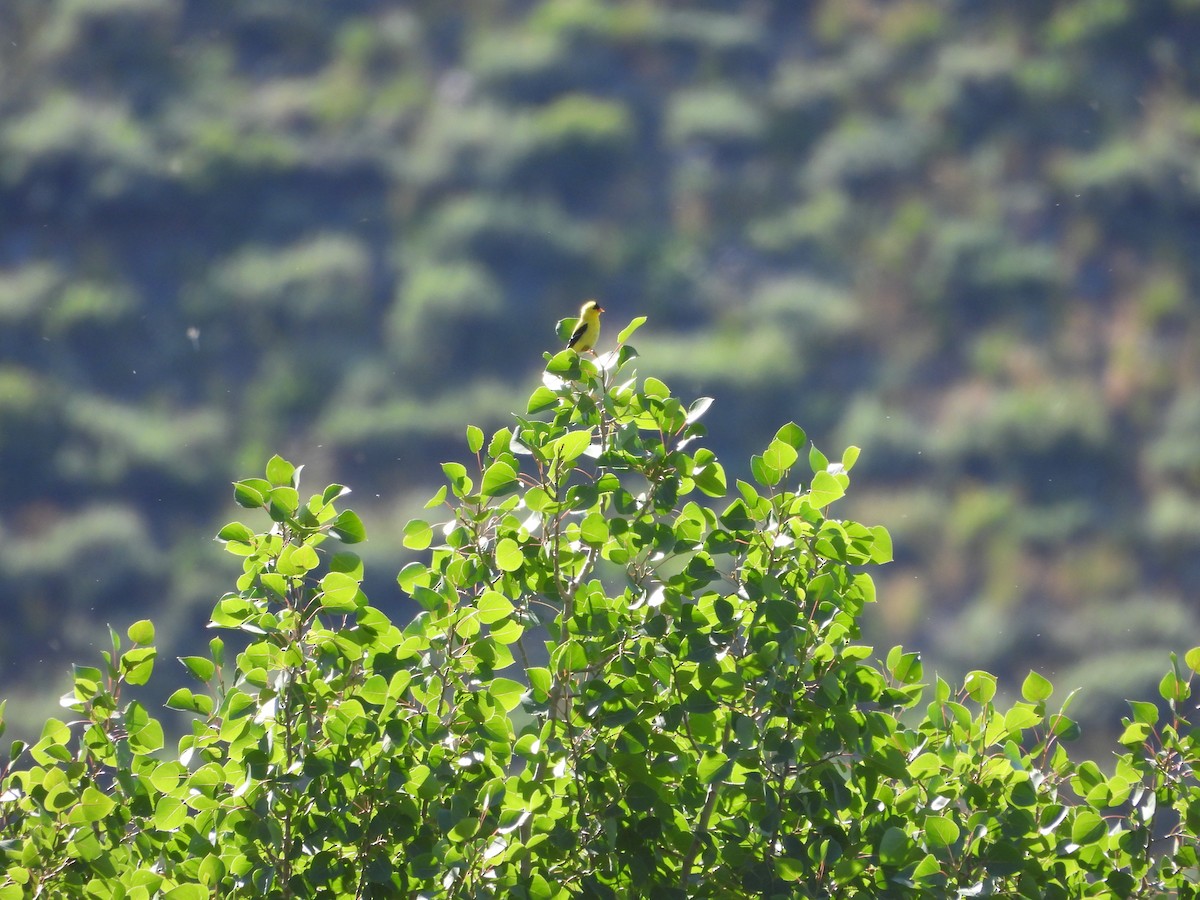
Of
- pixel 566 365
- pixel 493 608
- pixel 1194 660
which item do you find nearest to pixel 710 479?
pixel 566 365

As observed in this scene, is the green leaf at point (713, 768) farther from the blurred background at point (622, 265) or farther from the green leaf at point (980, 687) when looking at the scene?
the blurred background at point (622, 265)

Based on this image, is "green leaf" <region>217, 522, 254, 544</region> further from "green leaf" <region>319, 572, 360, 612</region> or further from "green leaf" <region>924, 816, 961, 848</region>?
"green leaf" <region>924, 816, 961, 848</region>

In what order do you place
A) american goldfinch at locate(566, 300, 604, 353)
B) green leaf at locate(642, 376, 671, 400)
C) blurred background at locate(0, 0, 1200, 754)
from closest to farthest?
green leaf at locate(642, 376, 671, 400) → american goldfinch at locate(566, 300, 604, 353) → blurred background at locate(0, 0, 1200, 754)

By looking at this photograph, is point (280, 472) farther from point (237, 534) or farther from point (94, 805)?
point (94, 805)

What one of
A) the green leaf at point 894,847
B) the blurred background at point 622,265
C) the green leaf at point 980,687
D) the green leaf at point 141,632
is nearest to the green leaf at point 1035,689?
the green leaf at point 980,687

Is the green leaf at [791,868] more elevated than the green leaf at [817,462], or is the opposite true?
the green leaf at [817,462]

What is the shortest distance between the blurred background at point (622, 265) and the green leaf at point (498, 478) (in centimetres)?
2335

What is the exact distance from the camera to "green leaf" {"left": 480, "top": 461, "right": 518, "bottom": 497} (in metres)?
2.74

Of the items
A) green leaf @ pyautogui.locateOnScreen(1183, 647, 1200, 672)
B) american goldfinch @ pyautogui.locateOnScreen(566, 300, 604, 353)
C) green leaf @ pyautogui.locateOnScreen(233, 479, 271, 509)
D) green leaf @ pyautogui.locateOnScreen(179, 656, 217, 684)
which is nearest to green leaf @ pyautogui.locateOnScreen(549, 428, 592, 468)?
green leaf @ pyautogui.locateOnScreen(233, 479, 271, 509)

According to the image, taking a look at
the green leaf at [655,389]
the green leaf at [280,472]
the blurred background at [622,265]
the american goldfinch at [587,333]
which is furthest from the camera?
the blurred background at [622,265]

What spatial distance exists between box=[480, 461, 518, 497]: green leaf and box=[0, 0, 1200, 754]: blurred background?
23.3 metres

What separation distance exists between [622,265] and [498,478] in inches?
1289

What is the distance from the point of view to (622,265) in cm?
3516

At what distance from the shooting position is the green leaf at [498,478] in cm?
274
